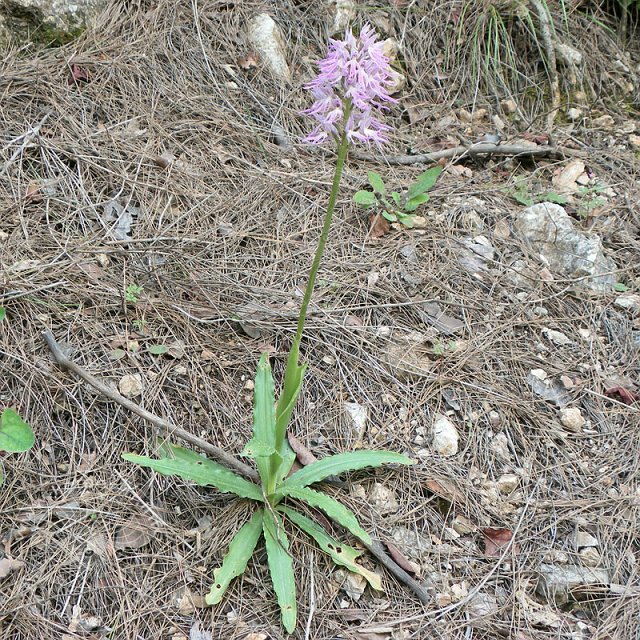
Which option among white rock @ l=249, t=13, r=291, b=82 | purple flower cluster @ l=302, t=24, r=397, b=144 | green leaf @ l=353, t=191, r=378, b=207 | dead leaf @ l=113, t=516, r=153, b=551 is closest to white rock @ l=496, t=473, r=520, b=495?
dead leaf @ l=113, t=516, r=153, b=551

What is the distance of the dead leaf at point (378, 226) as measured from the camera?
9.97 ft

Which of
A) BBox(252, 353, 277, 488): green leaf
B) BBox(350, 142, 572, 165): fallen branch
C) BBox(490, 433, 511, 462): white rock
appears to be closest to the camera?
BBox(252, 353, 277, 488): green leaf

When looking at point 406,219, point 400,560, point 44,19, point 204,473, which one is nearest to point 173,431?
point 204,473

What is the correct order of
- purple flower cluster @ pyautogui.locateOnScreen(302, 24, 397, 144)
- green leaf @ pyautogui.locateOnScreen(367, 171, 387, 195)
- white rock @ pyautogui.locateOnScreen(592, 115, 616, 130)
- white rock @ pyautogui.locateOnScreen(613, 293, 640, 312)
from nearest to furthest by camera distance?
purple flower cluster @ pyautogui.locateOnScreen(302, 24, 397, 144), white rock @ pyautogui.locateOnScreen(613, 293, 640, 312), green leaf @ pyautogui.locateOnScreen(367, 171, 387, 195), white rock @ pyautogui.locateOnScreen(592, 115, 616, 130)

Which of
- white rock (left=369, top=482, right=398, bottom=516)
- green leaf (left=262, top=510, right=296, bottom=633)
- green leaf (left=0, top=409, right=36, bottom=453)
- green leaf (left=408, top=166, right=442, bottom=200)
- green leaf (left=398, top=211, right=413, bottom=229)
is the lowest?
white rock (left=369, top=482, right=398, bottom=516)

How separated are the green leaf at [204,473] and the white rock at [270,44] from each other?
2.49 metres

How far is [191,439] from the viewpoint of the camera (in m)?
2.11

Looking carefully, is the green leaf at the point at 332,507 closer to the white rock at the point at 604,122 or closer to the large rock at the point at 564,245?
the large rock at the point at 564,245

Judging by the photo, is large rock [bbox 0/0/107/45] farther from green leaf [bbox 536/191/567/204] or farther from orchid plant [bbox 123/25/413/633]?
green leaf [bbox 536/191/567/204]

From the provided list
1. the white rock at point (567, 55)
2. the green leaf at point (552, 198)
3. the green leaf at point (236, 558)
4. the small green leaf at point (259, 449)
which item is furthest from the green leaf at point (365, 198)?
the white rock at point (567, 55)

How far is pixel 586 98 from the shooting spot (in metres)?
3.98

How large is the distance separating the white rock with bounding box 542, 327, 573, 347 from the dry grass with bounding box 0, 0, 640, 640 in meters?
0.04

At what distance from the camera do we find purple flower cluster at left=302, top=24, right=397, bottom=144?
5.03 ft

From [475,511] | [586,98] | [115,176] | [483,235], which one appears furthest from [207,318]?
[586,98]
